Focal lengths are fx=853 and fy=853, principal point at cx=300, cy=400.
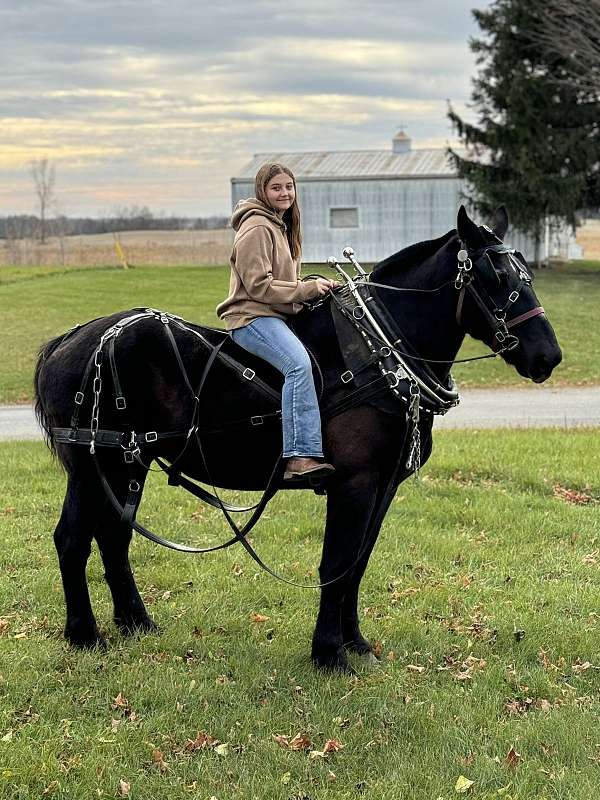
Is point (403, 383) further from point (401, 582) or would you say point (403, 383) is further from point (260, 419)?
point (401, 582)

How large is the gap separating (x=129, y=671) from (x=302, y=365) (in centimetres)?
213

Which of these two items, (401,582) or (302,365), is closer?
(302,365)

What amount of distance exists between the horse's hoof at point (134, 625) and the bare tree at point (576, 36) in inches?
1111

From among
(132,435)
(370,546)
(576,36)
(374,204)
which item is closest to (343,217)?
(374,204)

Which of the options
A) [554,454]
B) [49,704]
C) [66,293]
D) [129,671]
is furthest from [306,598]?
[66,293]

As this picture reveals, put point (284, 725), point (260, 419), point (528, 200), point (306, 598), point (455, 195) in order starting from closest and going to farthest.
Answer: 1. point (284, 725)
2. point (260, 419)
3. point (306, 598)
4. point (528, 200)
5. point (455, 195)

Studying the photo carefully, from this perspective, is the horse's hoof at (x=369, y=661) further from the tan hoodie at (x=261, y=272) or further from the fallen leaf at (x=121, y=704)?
the tan hoodie at (x=261, y=272)

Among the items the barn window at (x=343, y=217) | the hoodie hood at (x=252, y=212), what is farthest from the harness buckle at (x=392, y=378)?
the barn window at (x=343, y=217)

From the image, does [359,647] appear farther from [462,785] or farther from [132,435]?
[132,435]

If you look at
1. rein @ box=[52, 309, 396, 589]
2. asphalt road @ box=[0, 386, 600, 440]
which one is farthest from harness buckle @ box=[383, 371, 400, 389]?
asphalt road @ box=[0, 386, 600, 440]

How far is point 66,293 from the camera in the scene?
31.2 m

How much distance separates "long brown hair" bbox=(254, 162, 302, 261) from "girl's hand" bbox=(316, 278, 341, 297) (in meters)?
0.33

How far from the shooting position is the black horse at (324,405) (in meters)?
4.68

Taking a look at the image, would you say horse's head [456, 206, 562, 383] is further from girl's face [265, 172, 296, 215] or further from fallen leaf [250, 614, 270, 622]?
fallen leaf [250, 614, 270, 622]
